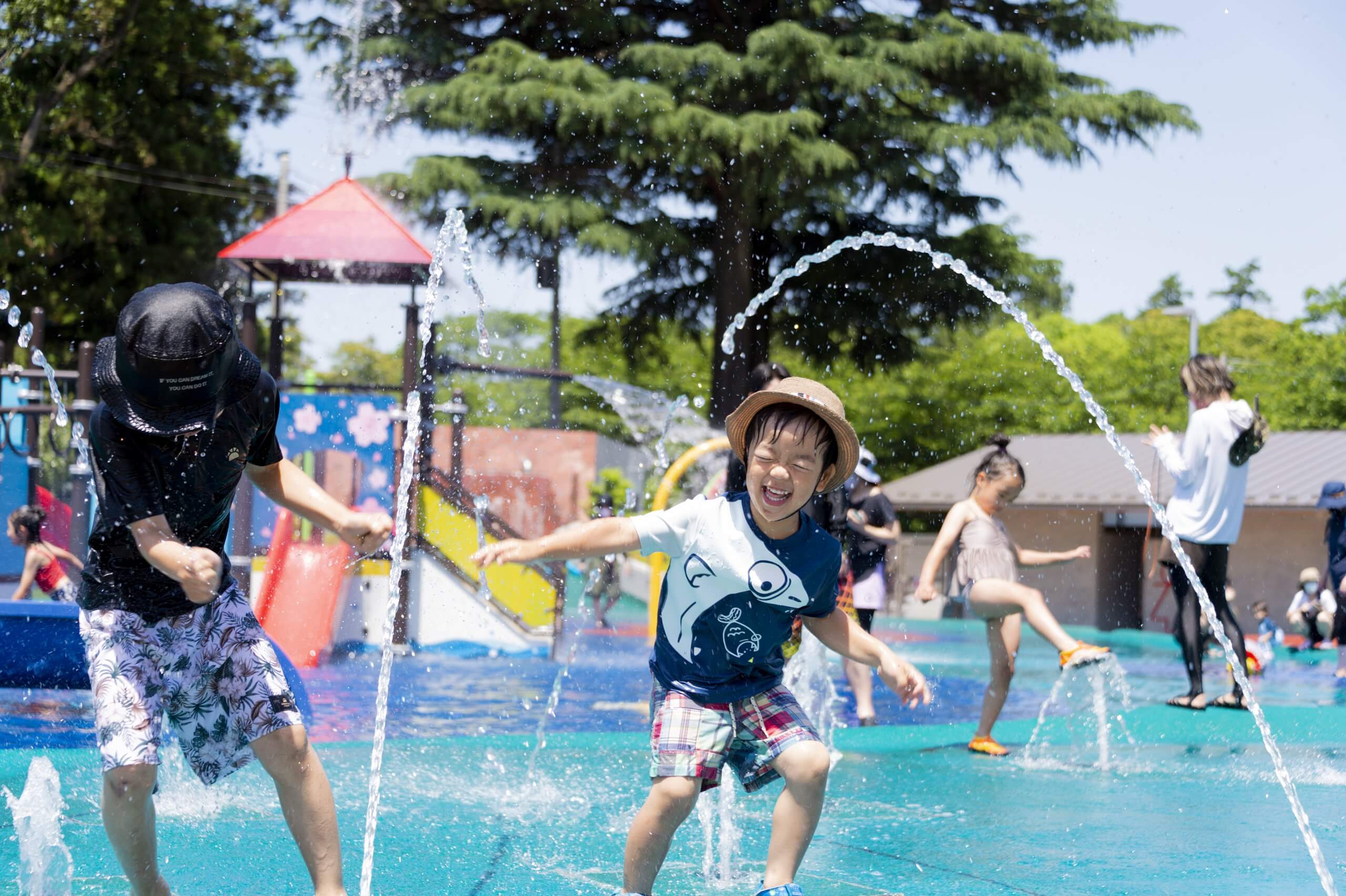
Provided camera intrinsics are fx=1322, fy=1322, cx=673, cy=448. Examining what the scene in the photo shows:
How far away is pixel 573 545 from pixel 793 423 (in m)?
0.57

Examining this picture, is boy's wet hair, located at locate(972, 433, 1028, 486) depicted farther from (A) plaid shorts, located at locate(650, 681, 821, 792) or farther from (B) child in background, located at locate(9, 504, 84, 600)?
(B) child in background, located at locate(9, 504, 84, 600)

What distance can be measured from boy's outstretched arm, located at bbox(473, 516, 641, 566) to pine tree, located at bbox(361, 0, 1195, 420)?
13.0 m

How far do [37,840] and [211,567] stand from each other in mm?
1229

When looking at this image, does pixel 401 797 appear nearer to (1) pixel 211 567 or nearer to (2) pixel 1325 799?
(1) pixel 211 567

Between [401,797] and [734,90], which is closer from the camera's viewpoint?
[401,797]

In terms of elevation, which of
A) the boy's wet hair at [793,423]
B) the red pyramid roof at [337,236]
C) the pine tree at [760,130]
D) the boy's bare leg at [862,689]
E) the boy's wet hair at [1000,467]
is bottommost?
the boy's bare leg at [862,689]

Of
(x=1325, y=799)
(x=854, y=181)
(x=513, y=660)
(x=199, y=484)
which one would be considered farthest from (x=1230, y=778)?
(x=854, y=181)

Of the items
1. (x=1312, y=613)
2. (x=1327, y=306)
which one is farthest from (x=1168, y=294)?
(x=1312, y=613)

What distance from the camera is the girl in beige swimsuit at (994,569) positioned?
18.5 feet

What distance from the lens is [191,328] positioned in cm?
257

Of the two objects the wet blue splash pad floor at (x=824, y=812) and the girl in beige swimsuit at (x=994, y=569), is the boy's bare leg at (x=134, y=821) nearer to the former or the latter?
the wet blue splash pad floor at (x=824, y=812)

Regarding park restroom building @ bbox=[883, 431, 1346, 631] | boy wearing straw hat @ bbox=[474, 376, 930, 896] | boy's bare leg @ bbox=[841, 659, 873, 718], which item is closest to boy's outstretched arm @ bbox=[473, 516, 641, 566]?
boy wearing straw hat @ bbox=[474, 376, 930, 896]

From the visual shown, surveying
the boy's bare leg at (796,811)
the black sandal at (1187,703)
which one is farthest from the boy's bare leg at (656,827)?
the black sandal at (1187,703)

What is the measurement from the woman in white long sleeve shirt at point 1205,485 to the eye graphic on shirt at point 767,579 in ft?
14.9
